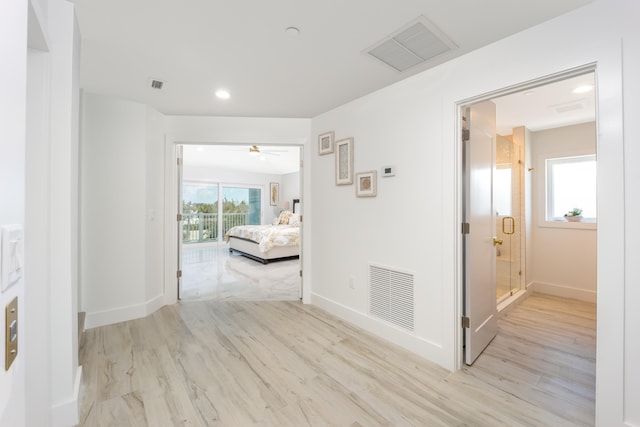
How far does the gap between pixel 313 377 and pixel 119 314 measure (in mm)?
2237

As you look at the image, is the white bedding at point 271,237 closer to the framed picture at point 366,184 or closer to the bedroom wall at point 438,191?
the bedroom wall at point 438,191

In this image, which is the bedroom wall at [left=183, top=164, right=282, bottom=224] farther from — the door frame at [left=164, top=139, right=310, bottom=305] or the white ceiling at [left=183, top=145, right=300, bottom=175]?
the door frame at [left=164, top=139, right=310, bottom=305]

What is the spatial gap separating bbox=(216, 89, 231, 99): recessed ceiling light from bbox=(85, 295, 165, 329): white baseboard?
2371 millimetres

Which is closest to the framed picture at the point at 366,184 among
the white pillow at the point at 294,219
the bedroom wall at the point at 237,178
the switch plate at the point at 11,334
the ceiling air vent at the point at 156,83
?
the ceiling air vent at the point at 156,83

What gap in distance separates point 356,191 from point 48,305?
2425 mm

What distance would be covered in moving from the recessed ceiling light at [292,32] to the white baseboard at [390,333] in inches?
96.7

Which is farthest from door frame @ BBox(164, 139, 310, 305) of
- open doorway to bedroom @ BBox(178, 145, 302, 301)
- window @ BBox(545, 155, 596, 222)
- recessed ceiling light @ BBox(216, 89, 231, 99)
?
window @ BBox(545, 155, 596, 222)

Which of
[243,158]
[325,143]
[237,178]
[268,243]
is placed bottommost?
[268,243]

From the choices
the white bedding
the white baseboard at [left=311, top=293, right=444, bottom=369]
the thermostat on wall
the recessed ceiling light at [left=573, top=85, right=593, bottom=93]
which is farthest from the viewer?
the white bedding

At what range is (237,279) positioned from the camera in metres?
4.67

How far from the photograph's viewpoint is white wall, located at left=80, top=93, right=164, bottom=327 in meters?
2.78

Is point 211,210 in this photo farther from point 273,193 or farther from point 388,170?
point 388,170

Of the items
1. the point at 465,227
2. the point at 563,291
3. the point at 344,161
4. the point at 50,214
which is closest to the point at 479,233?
the point at 465,227

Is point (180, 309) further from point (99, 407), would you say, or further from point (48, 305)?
point (48, 305)
